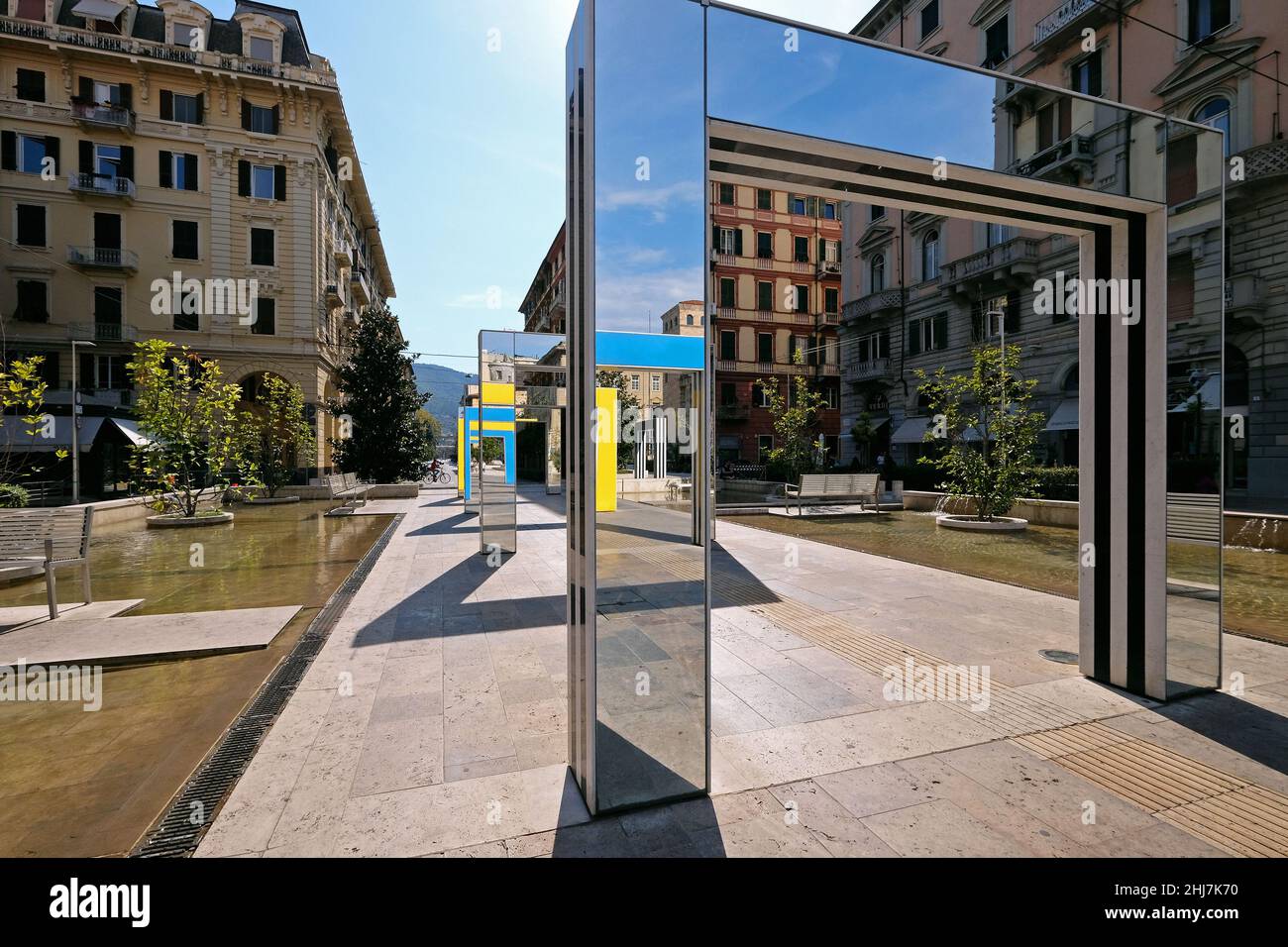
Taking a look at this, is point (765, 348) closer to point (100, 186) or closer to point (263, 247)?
point (263, 247)

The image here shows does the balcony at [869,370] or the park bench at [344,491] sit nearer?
the park bench at [344,491]

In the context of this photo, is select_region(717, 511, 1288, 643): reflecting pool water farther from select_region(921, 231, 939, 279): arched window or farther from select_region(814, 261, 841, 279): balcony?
select_region(814, 261, 841, 279): balcony

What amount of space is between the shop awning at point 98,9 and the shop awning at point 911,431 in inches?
1678

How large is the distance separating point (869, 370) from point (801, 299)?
12.7 meters

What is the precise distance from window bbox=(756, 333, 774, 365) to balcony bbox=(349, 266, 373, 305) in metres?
27.9

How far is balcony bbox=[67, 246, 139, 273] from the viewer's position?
1077 inches

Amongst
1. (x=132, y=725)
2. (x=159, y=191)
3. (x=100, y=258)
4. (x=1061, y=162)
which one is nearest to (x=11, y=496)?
(x=132, y=725)

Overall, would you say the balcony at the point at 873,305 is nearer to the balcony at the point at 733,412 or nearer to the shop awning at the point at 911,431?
the shop awning at the point at 911,431

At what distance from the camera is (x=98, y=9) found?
2805cm

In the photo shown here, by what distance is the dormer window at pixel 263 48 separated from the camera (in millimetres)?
29734

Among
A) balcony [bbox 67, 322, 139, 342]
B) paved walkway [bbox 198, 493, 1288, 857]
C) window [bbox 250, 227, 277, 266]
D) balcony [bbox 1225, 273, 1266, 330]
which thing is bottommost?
paved walkway [bbox 198, 493, 1288, 857]

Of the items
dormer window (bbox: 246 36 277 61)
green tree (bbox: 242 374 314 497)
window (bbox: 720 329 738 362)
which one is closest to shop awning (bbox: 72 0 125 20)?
dormer window (bbox: 246 36 277 61)

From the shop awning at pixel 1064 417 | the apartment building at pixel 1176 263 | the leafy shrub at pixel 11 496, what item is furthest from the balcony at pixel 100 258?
the shop awning at pixel 1064 417
